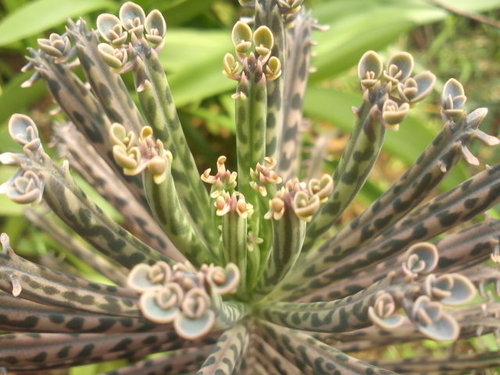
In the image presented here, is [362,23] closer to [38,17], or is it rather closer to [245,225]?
[38,17]

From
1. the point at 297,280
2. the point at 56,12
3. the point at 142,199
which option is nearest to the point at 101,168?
the point at 142,199

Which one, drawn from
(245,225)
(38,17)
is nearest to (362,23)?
(38,17)

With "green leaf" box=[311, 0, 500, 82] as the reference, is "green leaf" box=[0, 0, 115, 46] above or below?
above

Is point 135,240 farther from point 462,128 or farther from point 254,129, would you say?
point 462,128

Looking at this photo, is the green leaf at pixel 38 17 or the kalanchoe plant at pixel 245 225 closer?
the kalanchoe plant at pixel 245 225

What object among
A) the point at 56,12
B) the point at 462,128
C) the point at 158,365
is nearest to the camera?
the point at 462,128
